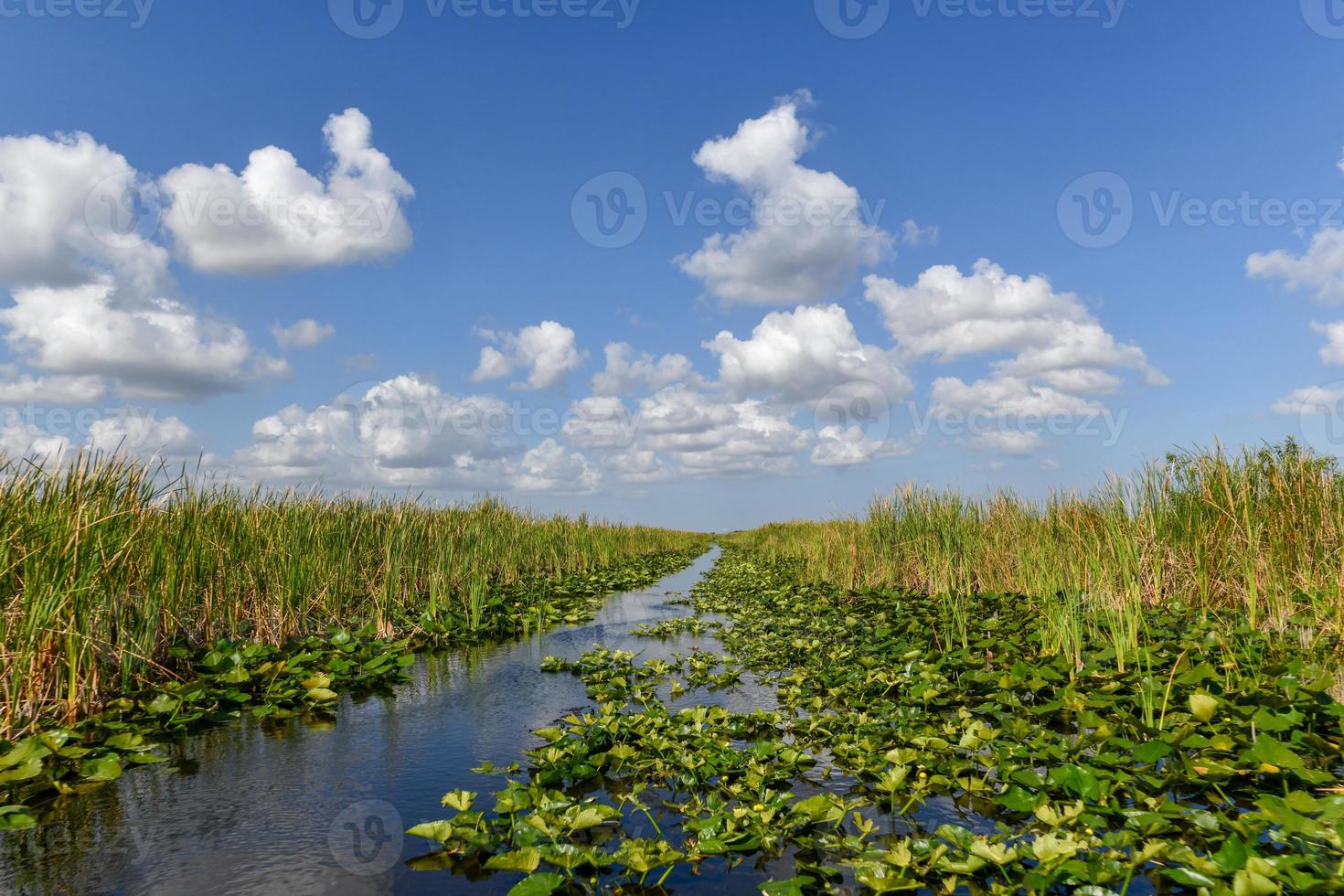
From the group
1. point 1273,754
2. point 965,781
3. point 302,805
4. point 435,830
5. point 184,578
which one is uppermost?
point 184,578

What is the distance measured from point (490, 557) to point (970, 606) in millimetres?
9734

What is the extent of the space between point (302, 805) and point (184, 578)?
4267 mm

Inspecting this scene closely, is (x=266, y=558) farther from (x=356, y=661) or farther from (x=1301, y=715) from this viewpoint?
(x=1301, y=715)

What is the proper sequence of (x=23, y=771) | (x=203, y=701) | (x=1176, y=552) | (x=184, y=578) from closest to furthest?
(x=23, y=771) → (x=203, y=701) → (x=184, y=578) → (x=1176, y=552)

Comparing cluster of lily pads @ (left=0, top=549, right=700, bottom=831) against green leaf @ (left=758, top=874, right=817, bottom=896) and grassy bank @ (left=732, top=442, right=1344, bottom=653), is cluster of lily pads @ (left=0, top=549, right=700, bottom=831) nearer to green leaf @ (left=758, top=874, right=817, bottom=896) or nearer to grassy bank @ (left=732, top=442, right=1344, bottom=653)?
green leaf @ (left=758, top=874, right=817, bottom=896)

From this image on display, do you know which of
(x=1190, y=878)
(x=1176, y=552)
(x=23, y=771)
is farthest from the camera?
(x=1176, y=552)

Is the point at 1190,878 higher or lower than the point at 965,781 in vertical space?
higher

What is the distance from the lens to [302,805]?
427cm

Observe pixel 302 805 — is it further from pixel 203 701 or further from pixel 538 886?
pixel 203 701

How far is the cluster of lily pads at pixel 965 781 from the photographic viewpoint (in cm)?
309

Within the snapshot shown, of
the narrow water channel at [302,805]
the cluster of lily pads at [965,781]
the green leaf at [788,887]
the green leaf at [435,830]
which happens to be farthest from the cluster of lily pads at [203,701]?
the green leaf at [788,887]

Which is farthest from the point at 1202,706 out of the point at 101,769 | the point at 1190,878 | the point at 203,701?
the point at 203,701

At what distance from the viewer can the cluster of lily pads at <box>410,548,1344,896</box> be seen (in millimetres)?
3092

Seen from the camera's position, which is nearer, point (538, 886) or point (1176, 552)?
point (538, 886)
